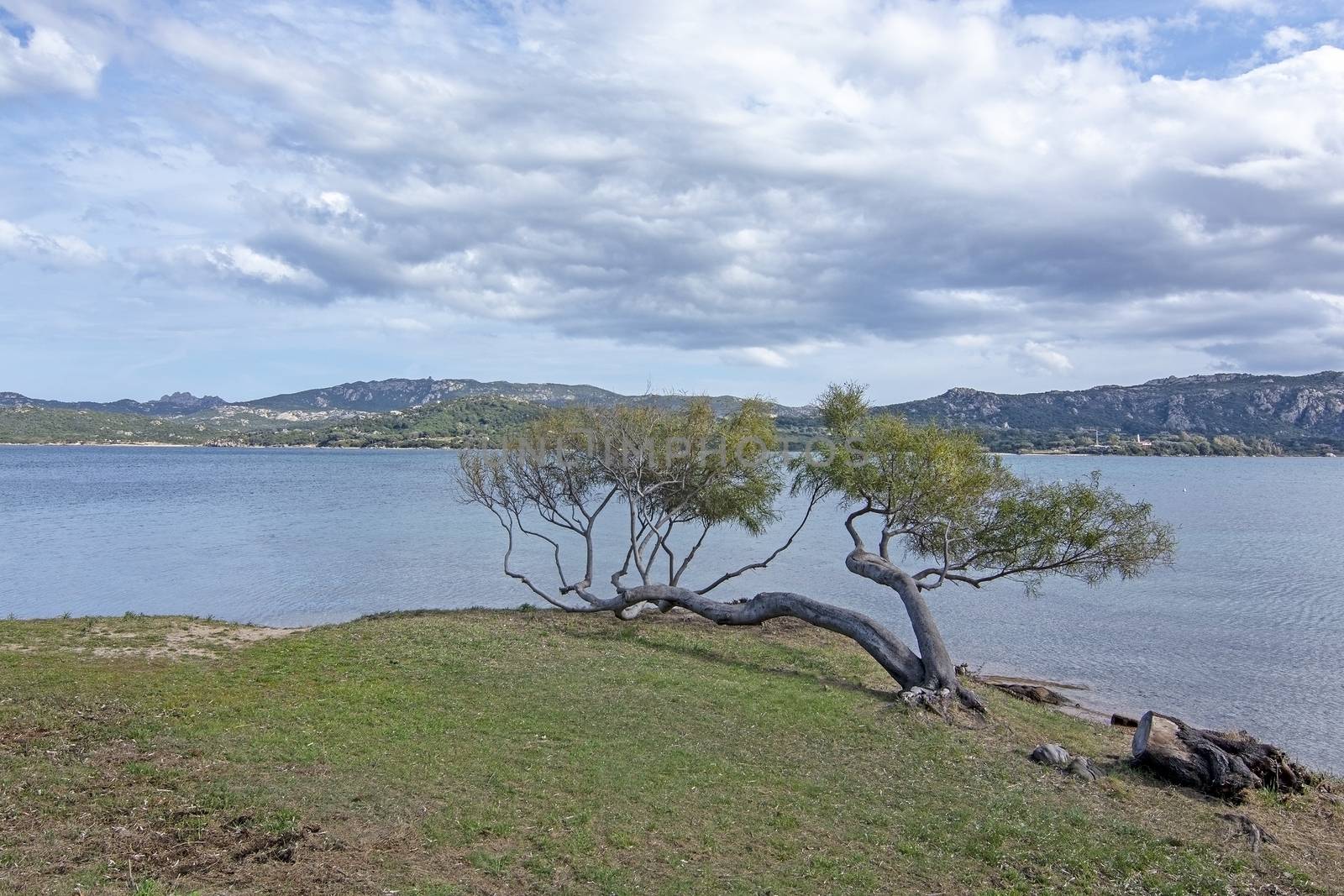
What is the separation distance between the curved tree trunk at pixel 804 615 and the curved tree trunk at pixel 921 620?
0.29 m

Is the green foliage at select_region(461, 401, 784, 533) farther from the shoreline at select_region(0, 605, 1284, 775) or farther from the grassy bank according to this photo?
the grassy bank

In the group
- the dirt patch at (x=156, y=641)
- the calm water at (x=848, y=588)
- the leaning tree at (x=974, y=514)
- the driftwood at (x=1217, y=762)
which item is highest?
the leaning tree at (x=974, y=514)

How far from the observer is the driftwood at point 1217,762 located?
17531 mm

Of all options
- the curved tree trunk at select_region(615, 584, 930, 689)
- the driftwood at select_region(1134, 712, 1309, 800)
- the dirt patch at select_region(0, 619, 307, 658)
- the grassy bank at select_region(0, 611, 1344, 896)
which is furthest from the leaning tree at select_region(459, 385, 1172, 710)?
the dirt patch at select_region(0, 619, 307, 658)

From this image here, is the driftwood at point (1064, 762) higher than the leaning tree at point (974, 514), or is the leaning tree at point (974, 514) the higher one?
the leaning tree at point (974, 514)

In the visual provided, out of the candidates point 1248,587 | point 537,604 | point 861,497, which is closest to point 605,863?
point 861,497

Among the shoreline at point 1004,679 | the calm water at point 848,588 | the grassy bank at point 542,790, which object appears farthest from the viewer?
the calm water at point 848,588

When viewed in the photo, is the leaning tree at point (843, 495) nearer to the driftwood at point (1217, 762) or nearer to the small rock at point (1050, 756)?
the small rock at point (1050, 756)

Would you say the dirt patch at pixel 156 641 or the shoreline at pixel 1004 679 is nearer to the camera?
the dirt patch at pixel 156 641

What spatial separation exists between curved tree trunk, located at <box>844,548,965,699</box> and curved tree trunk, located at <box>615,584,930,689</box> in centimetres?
29

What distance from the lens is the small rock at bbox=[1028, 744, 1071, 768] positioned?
57.8 feet

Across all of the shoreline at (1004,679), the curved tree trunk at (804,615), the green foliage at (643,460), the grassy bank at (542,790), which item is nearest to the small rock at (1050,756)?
the grassy bank at (542,790)

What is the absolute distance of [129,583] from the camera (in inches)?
1688

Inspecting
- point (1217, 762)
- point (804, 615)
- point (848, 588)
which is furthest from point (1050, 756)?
point (848, 588)
